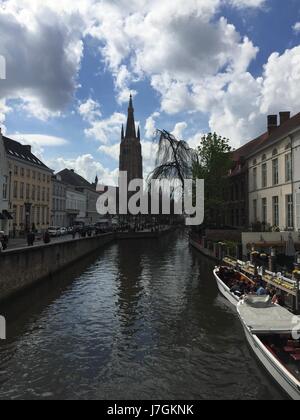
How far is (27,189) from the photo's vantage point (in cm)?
5500

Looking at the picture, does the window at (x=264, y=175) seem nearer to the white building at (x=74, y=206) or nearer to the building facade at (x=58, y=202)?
the building facade at (x=58, y=202)

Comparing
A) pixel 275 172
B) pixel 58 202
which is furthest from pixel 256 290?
pixel 58 202

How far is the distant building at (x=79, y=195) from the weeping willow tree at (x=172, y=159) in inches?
1318

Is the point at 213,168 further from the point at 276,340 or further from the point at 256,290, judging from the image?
the point at 276,340

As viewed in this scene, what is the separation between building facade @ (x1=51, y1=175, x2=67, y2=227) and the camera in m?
67.9

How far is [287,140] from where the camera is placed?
109ft

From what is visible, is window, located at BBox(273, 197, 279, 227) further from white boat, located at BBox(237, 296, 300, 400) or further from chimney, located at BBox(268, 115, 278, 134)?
white boat, located at BBox(237, 296, 300, 400)

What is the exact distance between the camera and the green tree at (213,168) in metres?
43.8

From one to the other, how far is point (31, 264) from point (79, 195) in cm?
6743

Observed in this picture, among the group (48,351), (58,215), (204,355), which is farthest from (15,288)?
(58,215)

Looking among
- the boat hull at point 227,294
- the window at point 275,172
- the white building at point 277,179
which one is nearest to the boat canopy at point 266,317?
the boat hull at point 227,294
